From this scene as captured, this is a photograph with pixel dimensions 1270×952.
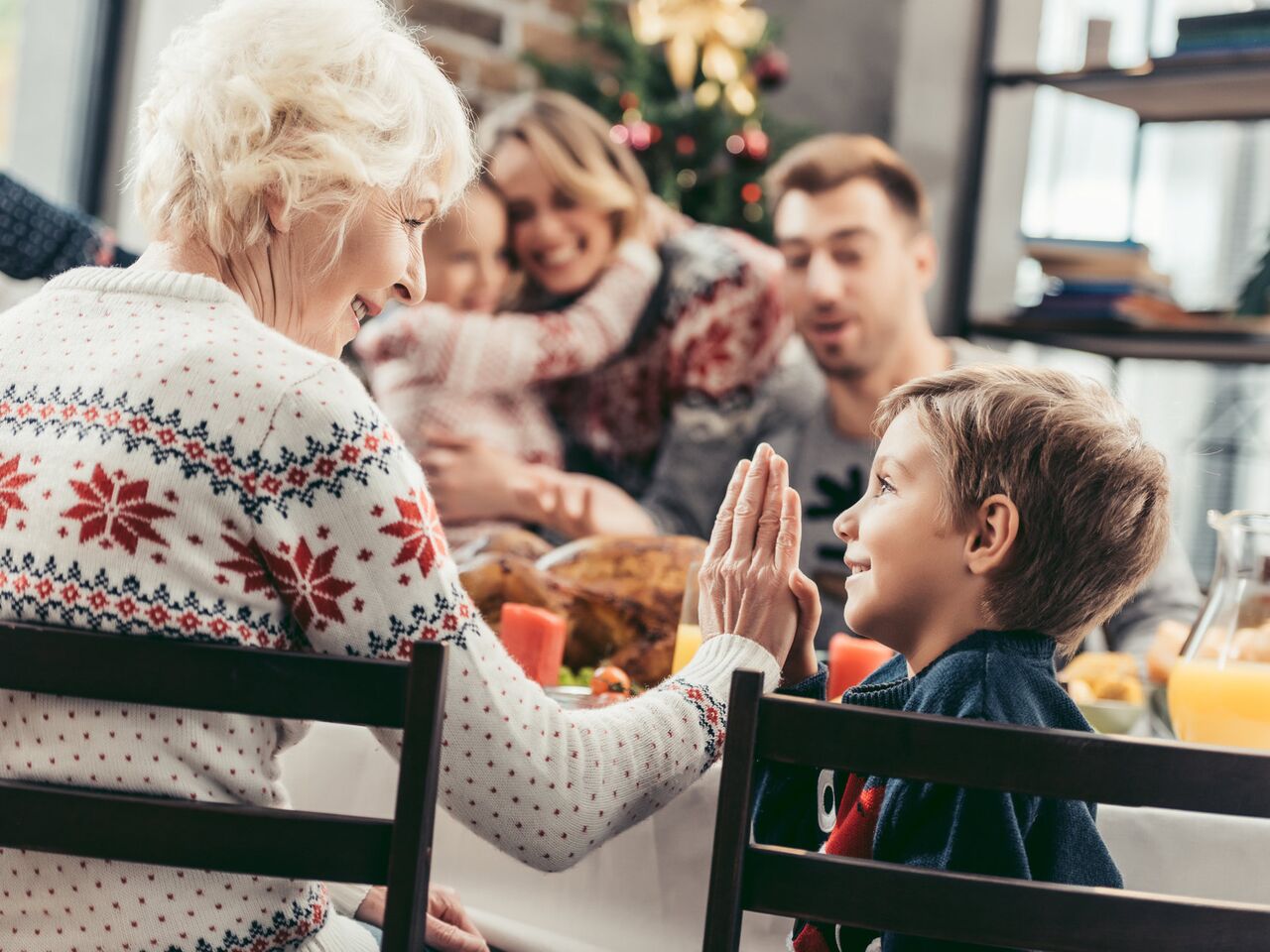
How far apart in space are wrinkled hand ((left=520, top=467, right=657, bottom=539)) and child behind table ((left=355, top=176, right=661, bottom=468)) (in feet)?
0.65

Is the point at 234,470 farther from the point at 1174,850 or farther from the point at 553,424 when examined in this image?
the point at 553,424

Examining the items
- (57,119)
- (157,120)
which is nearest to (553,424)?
(57,119)

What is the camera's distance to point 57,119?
3.20 meters

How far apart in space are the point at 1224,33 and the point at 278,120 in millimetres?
2542

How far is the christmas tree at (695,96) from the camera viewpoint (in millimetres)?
2979

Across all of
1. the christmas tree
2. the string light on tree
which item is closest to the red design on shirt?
the christmas tree

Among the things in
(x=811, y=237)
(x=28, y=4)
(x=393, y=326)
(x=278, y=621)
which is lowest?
(x=278, y=621)

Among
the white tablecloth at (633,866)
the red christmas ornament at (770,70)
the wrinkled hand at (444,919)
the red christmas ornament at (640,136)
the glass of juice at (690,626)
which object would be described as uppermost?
the red christmas ornament at (770,70)

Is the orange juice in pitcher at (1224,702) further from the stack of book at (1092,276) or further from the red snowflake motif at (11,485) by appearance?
the stack of book at (1092,276)

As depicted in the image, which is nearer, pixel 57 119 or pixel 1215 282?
pixel 57 119

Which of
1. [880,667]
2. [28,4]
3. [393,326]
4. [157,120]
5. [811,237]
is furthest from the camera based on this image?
[28,4]

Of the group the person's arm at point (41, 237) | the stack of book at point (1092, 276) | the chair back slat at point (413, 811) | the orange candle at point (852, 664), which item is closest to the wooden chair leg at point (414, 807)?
the chair back slat at point (413, 811)

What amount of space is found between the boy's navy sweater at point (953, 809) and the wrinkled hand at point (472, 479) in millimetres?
1684

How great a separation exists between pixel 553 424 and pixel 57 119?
133cm
